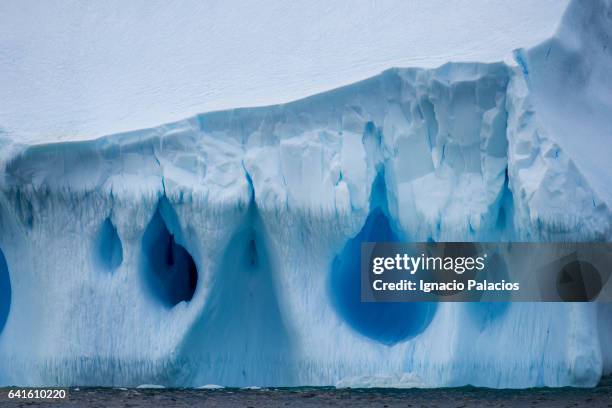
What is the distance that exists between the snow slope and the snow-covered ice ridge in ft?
0.70

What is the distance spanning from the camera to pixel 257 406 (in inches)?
241

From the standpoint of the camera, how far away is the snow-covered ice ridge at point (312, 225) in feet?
21.4

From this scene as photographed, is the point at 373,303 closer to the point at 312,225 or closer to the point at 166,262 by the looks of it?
the point at 312,225

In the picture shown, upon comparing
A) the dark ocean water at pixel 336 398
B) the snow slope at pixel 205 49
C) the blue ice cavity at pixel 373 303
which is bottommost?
the dark ocean water at pixel 336 398

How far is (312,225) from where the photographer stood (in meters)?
6.74

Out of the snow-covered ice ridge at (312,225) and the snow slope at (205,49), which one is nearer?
the snow-covered ice ridge at (312,225)

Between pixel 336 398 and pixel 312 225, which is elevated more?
pixel 312 225

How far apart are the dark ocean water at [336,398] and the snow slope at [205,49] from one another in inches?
73.2

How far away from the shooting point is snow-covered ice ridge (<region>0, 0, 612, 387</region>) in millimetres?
6512

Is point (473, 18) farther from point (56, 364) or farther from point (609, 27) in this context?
point (56, 364)

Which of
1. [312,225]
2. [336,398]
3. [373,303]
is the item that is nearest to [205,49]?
[312,225]

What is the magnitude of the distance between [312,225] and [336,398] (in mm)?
1177

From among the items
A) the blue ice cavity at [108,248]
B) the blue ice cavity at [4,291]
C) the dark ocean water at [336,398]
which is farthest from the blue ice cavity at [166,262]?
the blue ice cavity at [4,291]

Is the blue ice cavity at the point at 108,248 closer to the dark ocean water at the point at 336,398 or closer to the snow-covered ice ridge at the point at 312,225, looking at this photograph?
the snow-covered ice ridge at the point at 312,225
